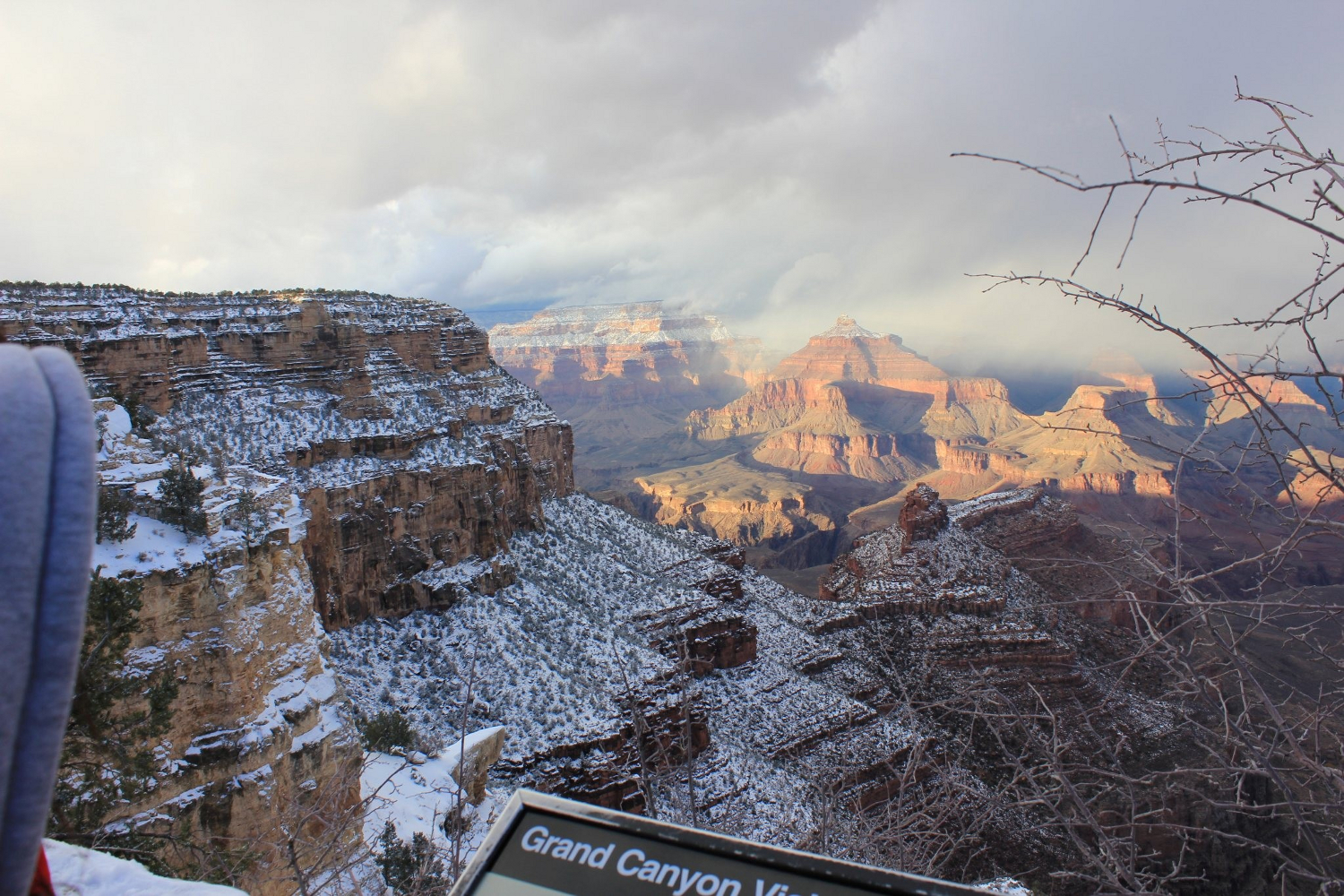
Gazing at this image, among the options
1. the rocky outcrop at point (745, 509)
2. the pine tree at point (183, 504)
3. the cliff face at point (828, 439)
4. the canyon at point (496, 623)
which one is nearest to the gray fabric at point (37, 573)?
the canyon at point (496, 623)

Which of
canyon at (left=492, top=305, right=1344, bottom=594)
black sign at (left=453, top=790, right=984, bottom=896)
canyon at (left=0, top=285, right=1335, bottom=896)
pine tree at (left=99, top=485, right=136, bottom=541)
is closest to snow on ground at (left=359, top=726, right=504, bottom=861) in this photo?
canyon at (left=0, top=285, right=1335, bottom=896)

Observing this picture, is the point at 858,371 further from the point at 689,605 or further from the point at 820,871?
the point at 820,871

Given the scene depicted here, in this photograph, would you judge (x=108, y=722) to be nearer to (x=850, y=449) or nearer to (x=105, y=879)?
(x=105, y=879)

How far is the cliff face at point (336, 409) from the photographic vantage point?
61.6ft

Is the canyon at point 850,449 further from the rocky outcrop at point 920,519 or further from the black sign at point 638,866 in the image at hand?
the black sign at point 638,866

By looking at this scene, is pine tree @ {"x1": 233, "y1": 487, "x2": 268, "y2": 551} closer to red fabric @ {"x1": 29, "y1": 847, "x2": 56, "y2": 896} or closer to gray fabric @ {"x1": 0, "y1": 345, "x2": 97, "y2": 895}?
red fabric @ {"x1": 29, "y1": 847, "x2": 56, "y2": 896}

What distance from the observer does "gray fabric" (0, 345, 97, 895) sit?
1179mm

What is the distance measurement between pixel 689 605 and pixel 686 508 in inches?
2483

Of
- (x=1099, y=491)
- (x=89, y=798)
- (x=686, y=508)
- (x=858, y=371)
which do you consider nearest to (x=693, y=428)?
(x=858, y=371)

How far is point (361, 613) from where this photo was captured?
20750mm

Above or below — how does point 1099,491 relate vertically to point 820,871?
below

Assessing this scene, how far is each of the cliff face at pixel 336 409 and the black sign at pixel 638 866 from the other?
16.9 metres

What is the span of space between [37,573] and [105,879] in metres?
4.54

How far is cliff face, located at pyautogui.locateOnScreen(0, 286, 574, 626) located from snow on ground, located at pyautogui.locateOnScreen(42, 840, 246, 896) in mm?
13549
